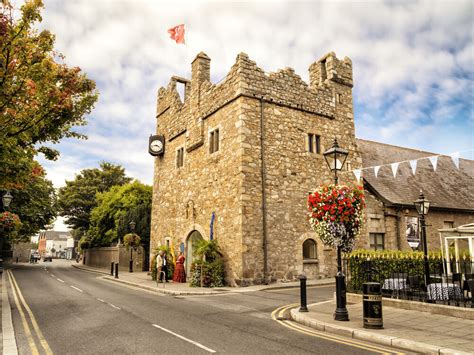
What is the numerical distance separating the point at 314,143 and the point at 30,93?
42.5 feet

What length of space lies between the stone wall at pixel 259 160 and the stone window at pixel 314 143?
22 centimetres

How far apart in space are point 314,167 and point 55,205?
3008 centimetres

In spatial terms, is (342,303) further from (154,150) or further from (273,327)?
(154,150)

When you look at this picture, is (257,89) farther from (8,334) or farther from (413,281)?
(8,334)

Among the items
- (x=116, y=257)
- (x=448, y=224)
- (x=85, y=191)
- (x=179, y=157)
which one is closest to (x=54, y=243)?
(x=85, y=191)

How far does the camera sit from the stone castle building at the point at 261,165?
15.8 metres

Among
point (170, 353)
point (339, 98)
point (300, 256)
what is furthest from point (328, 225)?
point (339, 98)

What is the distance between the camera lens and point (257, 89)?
16891mm

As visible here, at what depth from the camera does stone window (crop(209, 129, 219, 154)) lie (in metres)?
18.2

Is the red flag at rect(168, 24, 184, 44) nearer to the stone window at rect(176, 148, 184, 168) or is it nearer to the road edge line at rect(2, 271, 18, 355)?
the stone window at rect(176, 148, 184, 168)

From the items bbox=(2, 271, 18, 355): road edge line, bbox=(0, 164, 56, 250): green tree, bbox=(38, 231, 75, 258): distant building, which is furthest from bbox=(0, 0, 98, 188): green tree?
bbox=(38, 231, 75, 258): distant building

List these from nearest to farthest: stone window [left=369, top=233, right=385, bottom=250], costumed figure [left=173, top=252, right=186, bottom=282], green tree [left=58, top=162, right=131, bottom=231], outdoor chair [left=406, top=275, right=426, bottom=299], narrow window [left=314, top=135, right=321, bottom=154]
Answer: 1. outdoor chair [left=406, top=275, right=426, bottom=299]
2. costumed figure [left=173, top=252, right=186, bottom=282]
3. narrow window [left=314, top=135, right=321, bottom=154]
4. stone window [left=369, top=233, right=385, bottom=250]
5. green tree [left=58, top=162, right=131, bottom=231]

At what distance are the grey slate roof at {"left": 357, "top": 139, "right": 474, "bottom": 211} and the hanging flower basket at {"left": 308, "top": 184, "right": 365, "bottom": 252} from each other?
11876mm

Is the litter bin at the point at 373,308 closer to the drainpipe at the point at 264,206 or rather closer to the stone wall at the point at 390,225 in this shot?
the drainpipe at the point at 264,206
